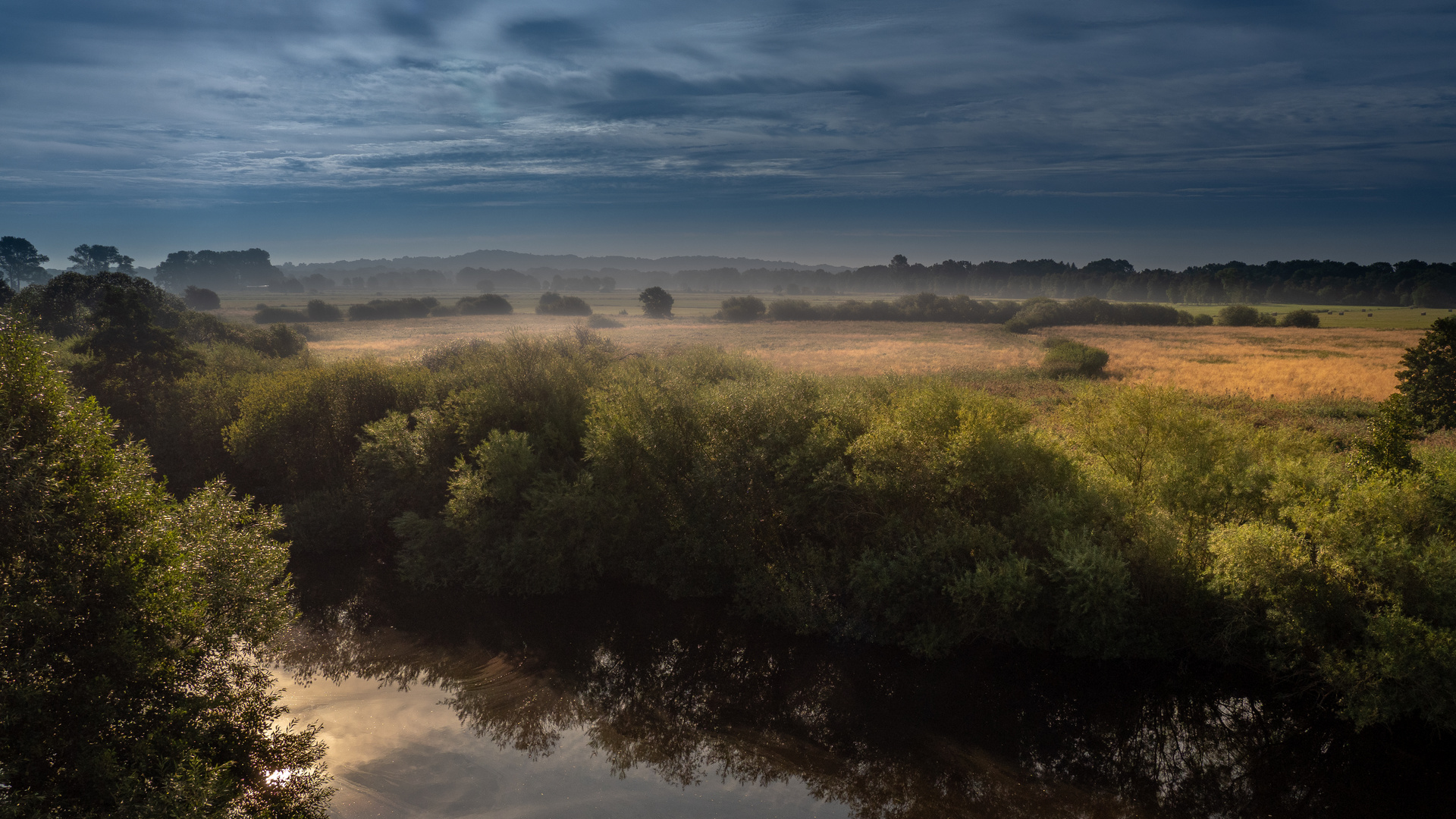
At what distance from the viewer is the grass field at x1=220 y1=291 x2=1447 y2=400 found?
50.6m

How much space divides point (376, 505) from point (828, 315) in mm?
100957

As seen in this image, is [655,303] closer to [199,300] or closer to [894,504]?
[199,300]

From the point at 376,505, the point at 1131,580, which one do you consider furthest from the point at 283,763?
the point at 1131,580

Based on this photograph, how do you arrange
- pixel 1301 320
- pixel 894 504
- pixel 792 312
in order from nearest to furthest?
pixel 894 504 → pixel 1301 320 → pixel 792 312

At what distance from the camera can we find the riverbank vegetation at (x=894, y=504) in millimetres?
16016

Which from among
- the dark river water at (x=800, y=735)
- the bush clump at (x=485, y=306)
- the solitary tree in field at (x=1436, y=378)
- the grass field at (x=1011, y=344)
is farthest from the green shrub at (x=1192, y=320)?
the bush clump at (x=485, y=306)

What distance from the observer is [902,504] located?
70.5 feet

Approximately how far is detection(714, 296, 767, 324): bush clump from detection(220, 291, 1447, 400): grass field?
4950 millimetres

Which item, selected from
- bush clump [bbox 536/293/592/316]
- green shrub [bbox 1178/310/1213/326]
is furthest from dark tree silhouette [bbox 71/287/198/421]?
green shrub [bbox 1178/310/1213/326]

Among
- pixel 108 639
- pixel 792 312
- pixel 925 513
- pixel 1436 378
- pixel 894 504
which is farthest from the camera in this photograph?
pixel 792 312

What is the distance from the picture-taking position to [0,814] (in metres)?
9.89

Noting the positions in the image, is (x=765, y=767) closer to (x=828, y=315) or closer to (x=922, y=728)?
(x=922, y=728)

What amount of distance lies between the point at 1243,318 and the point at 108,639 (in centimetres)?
12586

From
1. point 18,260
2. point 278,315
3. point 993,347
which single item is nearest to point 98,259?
point 18,260
